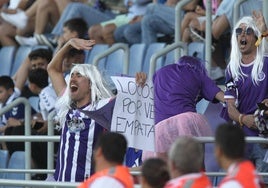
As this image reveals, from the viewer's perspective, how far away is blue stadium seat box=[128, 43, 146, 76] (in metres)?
14.2

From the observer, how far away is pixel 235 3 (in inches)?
474

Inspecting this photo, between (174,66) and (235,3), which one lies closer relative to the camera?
(174,66)

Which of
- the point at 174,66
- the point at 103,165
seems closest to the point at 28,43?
the point at 174,66

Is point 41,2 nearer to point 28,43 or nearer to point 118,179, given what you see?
point 28,43

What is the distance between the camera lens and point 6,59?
54.5ft

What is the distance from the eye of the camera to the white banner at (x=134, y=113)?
9.55 m

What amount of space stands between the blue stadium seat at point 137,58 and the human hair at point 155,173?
6.75 metres

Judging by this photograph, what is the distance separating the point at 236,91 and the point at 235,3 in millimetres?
2018

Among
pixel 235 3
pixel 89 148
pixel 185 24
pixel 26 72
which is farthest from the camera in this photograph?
pixel 26 72

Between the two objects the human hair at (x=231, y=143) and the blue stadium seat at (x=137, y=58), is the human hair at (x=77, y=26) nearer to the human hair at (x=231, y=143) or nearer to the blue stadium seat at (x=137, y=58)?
the blue stadium seat at (x=137, y=58)

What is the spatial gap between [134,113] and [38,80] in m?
4.28

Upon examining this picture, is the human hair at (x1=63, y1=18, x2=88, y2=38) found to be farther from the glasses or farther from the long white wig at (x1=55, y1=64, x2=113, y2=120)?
the long white wig at (x1=55, y1=64, x2=113, y2=120)

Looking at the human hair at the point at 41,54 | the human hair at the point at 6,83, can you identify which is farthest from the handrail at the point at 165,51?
the human hair at the point at 41,54

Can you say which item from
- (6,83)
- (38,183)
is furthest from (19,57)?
(38,183)
